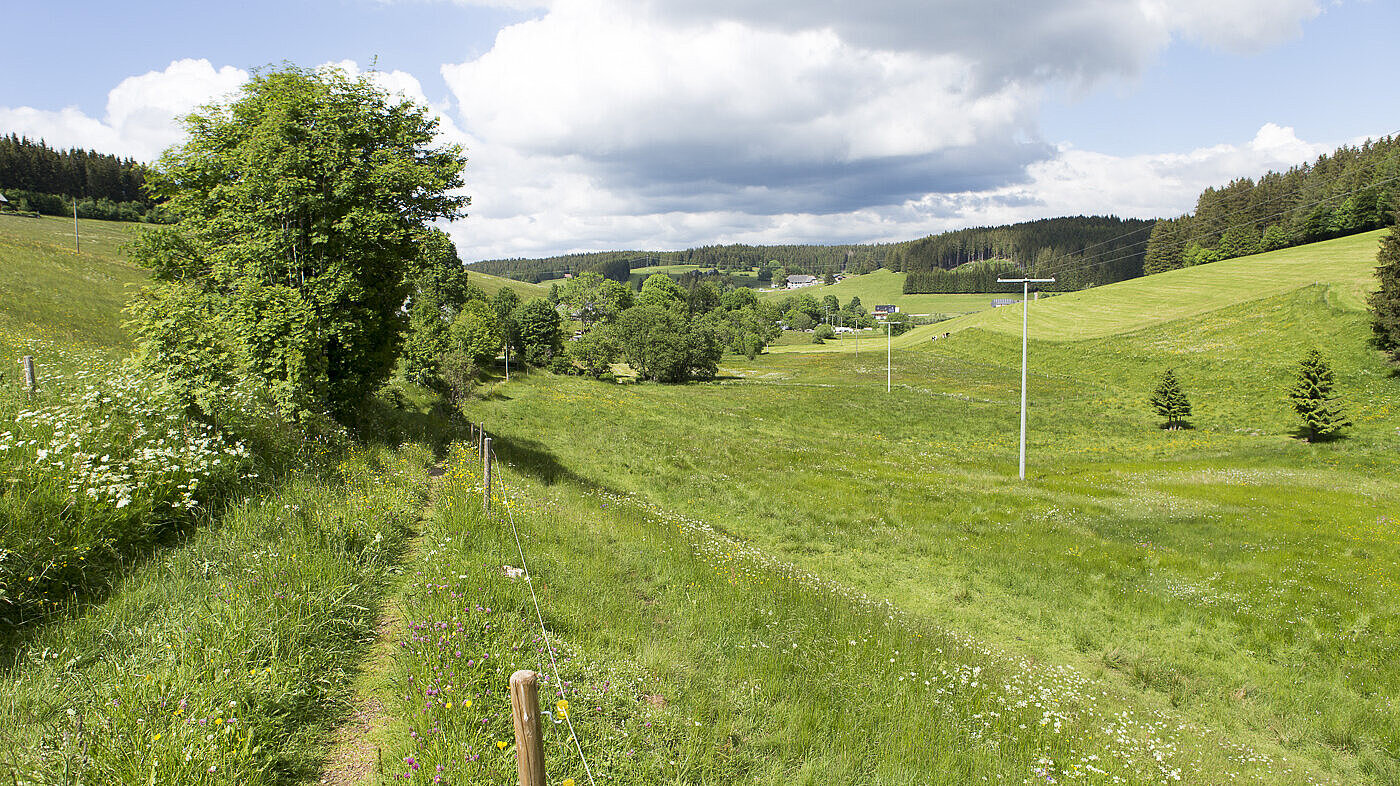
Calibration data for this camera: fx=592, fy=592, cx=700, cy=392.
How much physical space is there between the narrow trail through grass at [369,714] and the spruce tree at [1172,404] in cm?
5010

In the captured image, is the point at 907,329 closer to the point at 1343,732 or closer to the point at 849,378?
the point at 849,378

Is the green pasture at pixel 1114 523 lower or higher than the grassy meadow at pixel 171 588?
lower

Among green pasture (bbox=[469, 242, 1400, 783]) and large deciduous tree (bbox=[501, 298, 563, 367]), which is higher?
large deciduous tree (bbox=[501, 298, 563, 367])

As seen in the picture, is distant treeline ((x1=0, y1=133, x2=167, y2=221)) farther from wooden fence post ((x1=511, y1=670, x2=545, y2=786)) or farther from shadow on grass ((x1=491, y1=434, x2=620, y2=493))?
wooden fence post ((x1=511, y1=670, x2=545, y2=786))

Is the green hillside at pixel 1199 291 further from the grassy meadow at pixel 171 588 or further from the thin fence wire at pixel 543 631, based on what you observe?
the grassy meadow at pixel 171 588

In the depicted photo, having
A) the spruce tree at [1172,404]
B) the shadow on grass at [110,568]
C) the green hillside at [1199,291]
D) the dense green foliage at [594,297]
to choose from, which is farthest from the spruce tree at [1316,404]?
the dense green foliage at [594,297]

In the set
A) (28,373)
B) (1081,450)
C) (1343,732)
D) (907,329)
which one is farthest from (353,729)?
(907,329)

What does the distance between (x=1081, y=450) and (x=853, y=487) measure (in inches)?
852

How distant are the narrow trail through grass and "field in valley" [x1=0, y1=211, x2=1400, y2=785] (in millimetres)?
42

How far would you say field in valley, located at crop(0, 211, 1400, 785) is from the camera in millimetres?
4926

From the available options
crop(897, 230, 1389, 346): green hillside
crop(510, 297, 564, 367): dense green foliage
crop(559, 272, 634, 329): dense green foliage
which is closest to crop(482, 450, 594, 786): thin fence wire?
crop(510, 297, 564, 367): dense green foliage

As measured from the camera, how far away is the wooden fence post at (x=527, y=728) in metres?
3.11

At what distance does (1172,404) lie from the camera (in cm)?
4191

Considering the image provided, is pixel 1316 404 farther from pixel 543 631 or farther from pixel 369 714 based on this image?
pixel 369 714
